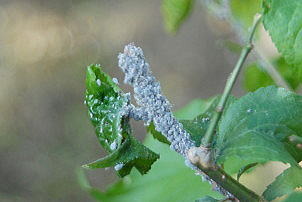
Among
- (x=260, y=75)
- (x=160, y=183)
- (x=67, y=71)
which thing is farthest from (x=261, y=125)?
(x=67, y=71)

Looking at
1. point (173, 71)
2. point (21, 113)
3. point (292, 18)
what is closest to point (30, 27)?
point (21, 113)

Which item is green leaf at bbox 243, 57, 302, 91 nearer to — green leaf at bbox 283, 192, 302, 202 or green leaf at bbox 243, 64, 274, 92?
green leaf at bbox 243, 64, 274, 92

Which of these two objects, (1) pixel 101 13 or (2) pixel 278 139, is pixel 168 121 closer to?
(2) pixel 278 139

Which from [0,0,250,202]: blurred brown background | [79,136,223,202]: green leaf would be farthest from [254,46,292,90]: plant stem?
[0,0,250,202]: blurred brown background

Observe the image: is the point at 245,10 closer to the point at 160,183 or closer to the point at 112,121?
the point at 160,183

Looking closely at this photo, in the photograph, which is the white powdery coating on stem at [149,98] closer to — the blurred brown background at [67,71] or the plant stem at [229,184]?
the plant stem at [229,184]

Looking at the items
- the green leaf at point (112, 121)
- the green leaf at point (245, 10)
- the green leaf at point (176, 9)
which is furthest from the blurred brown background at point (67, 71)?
the green leaf at point (112, 121)
